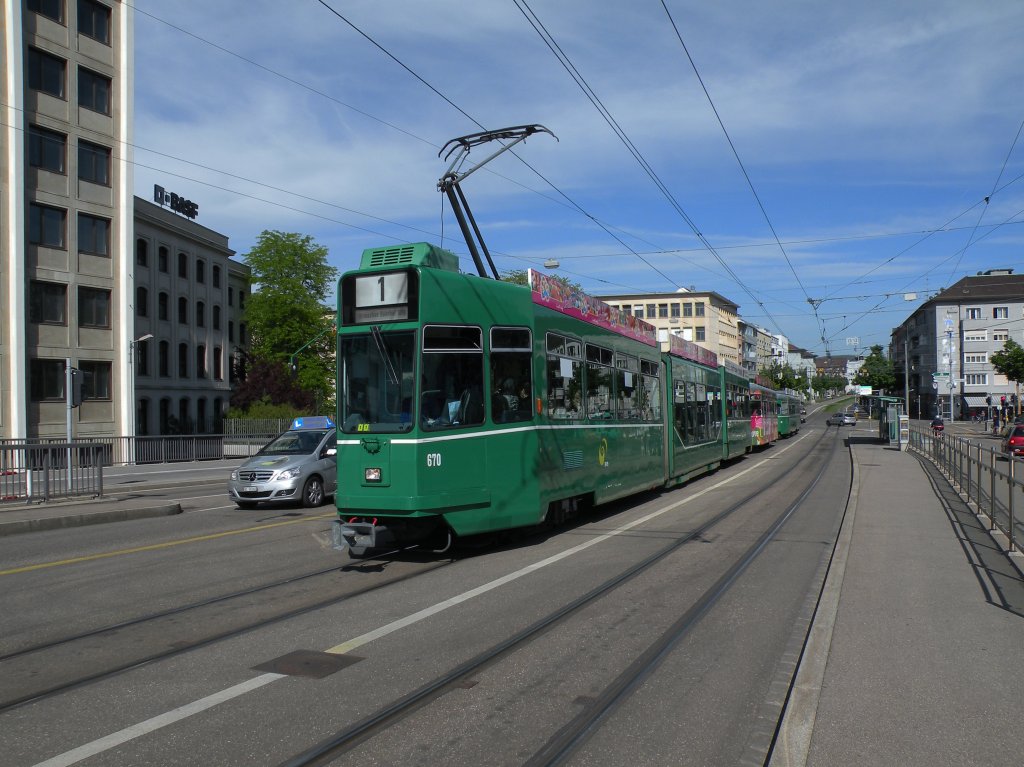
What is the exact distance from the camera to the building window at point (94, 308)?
36500 mm

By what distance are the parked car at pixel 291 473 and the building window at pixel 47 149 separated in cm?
2424

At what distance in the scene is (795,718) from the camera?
4699 millimetres

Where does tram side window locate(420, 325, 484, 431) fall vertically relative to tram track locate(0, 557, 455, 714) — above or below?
above

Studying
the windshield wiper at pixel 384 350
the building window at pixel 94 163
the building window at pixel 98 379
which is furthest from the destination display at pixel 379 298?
→ the building window at pixel 94 163

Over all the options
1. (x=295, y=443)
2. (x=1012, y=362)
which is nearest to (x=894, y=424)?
(x=1012, y=362)

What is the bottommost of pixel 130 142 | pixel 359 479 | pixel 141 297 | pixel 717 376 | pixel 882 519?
pixel 882 519

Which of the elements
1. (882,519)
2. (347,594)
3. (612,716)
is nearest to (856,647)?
(612,716)

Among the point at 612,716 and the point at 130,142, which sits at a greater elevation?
the point at 130,142

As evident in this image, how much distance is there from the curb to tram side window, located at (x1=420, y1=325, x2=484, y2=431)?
26.1ft

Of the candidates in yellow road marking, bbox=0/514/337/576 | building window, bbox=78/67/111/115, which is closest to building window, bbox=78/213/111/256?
building window, bbox=78/67/111/115

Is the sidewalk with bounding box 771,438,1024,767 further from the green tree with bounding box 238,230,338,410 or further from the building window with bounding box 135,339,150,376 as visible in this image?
the green tree with bounding box 238,230,338,410

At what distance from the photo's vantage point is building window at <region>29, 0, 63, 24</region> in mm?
33688

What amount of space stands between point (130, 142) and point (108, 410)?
1213cm

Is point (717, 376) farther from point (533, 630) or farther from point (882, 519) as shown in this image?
point (533, 630)
